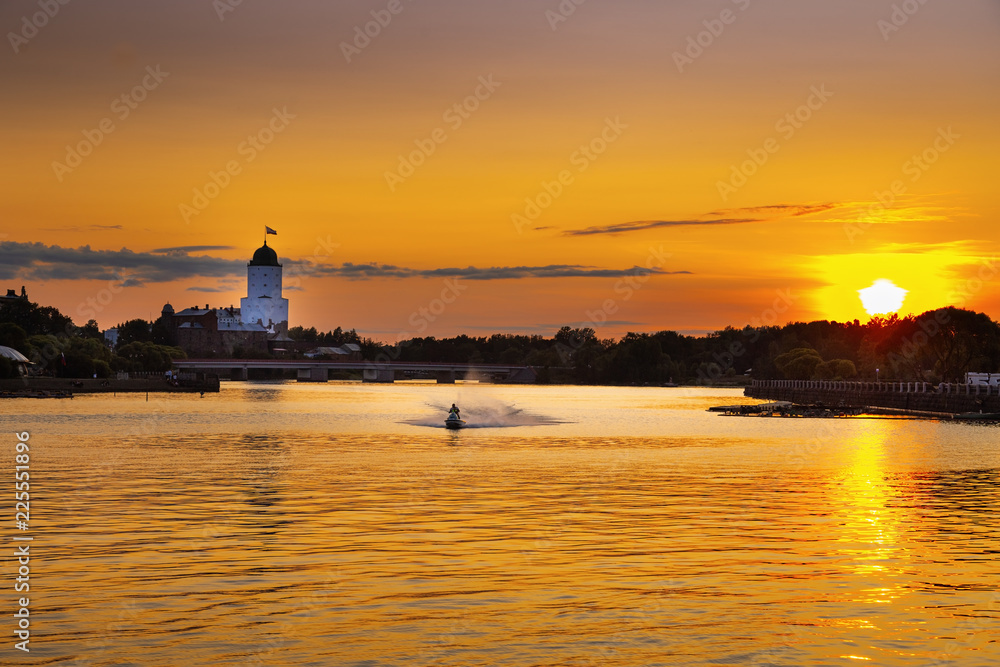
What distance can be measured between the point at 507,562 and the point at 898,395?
107236 millimetres

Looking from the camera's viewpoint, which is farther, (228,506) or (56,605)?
(228,506)

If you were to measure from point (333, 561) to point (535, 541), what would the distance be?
5.30 m

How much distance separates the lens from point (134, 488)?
36406 mm

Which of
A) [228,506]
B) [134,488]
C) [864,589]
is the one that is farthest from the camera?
[134,488]

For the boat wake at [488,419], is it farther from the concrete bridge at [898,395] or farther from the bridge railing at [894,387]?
the bridge railing at [894,387]

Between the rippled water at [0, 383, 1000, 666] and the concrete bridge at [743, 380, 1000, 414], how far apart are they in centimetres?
5529

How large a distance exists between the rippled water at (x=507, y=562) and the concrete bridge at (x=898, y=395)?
181ft

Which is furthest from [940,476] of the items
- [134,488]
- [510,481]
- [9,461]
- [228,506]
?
[9,461]

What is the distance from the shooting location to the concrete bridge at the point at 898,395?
333ft

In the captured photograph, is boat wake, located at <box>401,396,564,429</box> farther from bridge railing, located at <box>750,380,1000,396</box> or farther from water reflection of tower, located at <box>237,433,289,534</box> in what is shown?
bridge railing, located at <box>750,380,1000,396</box>

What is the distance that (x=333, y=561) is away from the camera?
877 inches

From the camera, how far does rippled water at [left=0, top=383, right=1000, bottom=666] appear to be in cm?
1580

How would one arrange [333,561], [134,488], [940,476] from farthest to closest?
[940,476], [134,488], [333,561]

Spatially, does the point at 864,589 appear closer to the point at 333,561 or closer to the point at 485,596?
the point at 485,596
